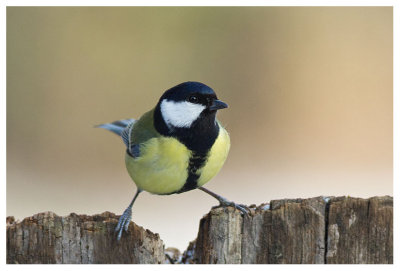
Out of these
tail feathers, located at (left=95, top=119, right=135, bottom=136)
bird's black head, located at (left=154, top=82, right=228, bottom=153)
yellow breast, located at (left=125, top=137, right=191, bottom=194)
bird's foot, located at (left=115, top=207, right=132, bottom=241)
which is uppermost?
tail feathers, located at (left=95, top=119, right=135, bottom=136)

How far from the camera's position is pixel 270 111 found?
6.56m

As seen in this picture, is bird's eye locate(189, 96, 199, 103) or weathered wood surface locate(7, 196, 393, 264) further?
bird's eye locate(189, 96, 199, 103)

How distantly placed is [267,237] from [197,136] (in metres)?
0.72

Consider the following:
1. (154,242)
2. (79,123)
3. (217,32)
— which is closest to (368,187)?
(217,32)

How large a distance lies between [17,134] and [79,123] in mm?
760

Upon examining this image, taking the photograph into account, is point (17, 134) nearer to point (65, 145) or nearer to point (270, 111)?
point (65, 145)

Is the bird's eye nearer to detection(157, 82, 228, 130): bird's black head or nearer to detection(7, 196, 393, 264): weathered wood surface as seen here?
detection(157, 82, 228, 130): bird's black head

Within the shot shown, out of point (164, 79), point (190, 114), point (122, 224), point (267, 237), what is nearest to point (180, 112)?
point (190, 114)

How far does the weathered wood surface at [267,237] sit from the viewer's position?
8.17 ft

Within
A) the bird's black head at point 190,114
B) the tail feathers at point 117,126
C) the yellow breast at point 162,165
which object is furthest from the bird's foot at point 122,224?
the tail feathers at point 117,126

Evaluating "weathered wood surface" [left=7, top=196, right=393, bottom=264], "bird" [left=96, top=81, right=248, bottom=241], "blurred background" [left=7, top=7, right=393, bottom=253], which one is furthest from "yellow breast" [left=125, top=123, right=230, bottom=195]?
"blurred background" [left=7, top=7, right=393, bottom=253]

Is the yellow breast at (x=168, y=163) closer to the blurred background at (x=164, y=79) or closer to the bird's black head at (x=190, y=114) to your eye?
the bird's black head at (x=190, y=114)

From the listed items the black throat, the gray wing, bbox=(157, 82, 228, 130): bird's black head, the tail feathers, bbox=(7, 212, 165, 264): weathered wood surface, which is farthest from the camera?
the tail feathers

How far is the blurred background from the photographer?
615 cm
